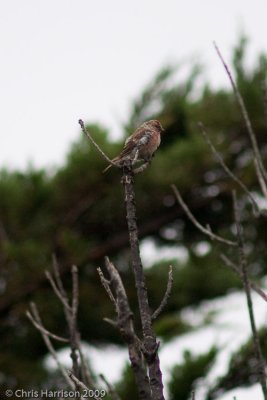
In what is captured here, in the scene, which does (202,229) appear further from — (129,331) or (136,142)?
(129,331)

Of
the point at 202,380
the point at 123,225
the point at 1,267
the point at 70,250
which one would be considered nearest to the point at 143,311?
the point at 202,380

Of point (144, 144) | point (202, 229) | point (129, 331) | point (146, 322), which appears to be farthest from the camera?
point (144, 144)

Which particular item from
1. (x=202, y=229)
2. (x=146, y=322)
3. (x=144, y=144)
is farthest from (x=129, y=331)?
(x=144, y=144)

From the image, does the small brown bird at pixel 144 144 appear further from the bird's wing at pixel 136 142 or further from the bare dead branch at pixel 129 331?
the bare dead branch at pixel 129 331

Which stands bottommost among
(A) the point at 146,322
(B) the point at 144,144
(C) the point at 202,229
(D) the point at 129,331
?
(D) the point at 129,331

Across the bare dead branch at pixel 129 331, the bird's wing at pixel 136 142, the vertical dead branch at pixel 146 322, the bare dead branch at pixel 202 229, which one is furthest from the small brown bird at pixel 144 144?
the bare dead branch at pixel 129 331

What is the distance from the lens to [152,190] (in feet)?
18.3

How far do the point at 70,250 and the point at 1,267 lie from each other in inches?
22.6

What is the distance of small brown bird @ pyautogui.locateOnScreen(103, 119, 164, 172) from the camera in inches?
98.3

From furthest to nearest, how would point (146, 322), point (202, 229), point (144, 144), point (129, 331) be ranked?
point (144, 144) < point (202, 229) < point (146, 322) < point (129, 331)

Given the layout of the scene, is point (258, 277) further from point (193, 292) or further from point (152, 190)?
point (152, 190)

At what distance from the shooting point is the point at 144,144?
2.55 metres

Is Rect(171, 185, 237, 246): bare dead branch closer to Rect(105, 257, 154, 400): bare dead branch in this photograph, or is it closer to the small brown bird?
the small brown bird

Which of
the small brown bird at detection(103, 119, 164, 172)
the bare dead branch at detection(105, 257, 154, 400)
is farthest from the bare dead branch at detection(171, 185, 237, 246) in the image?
the bare dead branch at detection(105, 257, 154, 400)
